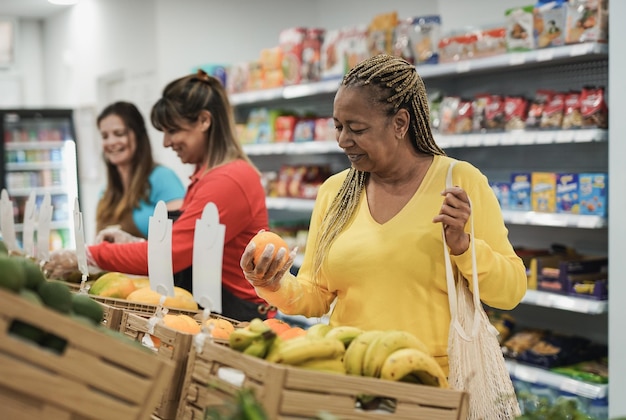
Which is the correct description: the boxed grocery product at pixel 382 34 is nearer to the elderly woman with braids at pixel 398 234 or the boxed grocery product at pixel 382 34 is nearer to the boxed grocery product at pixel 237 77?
the boxed grocery product at pixel 237 77

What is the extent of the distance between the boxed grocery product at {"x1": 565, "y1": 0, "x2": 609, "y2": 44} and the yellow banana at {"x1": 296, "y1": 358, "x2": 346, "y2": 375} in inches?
109

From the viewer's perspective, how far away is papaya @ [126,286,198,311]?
224cm

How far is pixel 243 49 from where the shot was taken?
725 centimetres

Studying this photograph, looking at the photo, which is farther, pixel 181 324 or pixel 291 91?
pixel 291 91

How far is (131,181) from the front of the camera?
3.90 m

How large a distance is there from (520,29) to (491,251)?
8.23ft

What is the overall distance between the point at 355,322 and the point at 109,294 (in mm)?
820

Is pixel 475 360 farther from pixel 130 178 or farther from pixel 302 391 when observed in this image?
pixel 130 178

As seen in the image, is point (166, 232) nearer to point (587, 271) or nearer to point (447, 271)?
A: point (447, 271)

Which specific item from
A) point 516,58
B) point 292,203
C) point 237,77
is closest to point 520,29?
point 516,58

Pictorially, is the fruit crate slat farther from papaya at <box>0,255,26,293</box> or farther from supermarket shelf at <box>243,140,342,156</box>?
supermarket shelf at <box>243,140,342,156</box>

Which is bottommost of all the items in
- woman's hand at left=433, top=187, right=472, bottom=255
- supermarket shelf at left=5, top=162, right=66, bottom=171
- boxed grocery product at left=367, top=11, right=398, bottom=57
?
supermarket shelf at left=5, top=162, right=66, bottom=171

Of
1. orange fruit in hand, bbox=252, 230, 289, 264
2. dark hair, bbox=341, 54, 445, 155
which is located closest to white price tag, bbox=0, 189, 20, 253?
orange fruit in hand, bbox=252, 230, 289, 264

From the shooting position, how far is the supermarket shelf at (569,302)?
3.85 m
